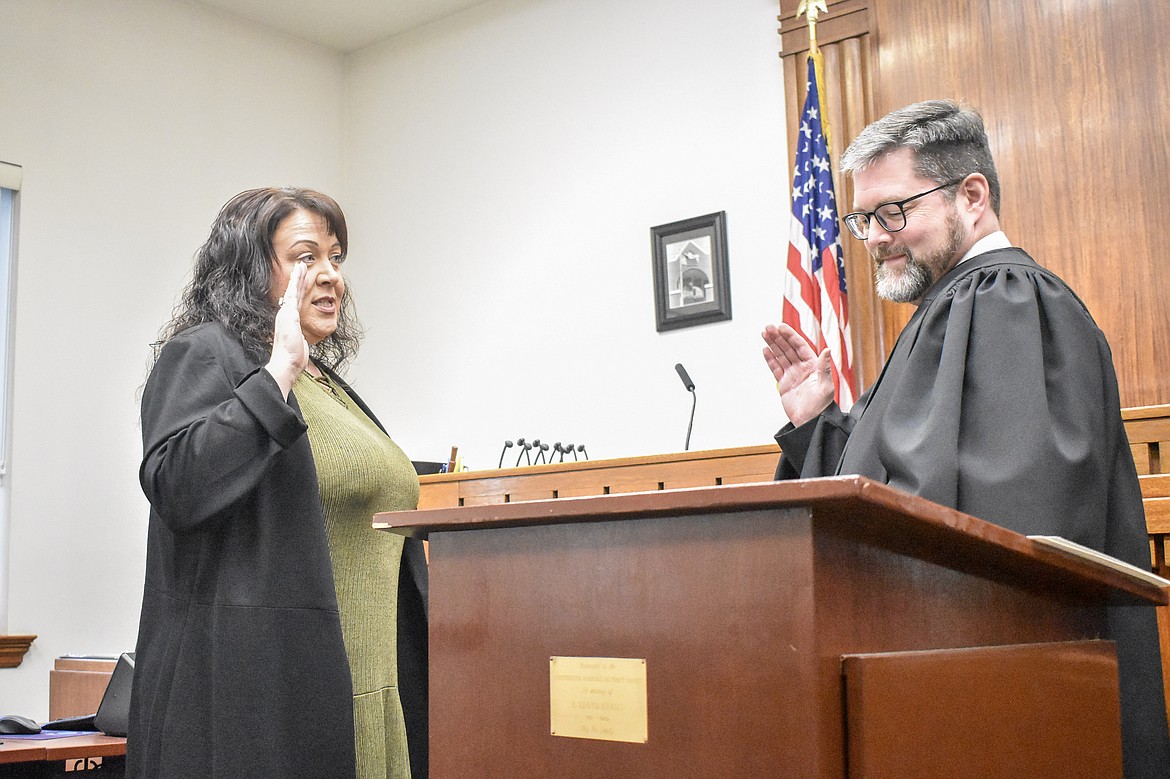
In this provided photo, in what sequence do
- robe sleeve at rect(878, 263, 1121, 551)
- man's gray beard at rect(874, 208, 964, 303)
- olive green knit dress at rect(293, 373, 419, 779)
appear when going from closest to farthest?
robe sleeve at rect(878, 263, 1121, 551) < olive green knit dress at rect(293, 373, 419, 779) < man's gray beard at rect(874, 208, 964, 303)

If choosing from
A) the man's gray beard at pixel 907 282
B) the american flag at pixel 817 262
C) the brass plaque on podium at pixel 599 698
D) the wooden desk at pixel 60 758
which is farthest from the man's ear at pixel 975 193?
the wooden desk at pixel 60 758

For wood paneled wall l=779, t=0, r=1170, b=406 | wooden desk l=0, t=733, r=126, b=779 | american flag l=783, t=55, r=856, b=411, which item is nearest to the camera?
wooden desk l=0, t=733, r=126, b=779

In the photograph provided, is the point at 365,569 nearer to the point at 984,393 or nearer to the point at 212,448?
the point at 212,448

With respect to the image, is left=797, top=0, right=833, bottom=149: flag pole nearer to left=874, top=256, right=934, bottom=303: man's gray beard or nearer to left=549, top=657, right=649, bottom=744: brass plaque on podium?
left=874, top=256, right=934, bottom=303: man's gray beard

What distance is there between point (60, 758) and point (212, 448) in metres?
1.36

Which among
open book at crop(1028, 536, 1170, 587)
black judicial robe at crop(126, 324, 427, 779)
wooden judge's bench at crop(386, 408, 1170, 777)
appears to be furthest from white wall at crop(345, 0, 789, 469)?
wooden judge's bench at crop(386, 408, 1170, 777)

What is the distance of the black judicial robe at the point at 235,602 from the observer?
6.05 ft

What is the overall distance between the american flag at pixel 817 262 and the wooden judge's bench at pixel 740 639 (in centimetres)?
321

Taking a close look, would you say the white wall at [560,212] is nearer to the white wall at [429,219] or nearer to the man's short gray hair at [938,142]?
the white wall at [429,219]

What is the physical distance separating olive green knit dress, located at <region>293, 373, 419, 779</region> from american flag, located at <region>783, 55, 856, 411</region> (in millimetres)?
2537

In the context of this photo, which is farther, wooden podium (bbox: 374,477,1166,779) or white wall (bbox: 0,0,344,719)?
white wall (bbox: 0,0,344,719)

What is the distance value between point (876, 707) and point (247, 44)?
622cm

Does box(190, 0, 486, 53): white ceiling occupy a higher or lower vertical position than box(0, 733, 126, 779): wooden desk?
higher

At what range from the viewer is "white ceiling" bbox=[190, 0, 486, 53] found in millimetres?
6340
